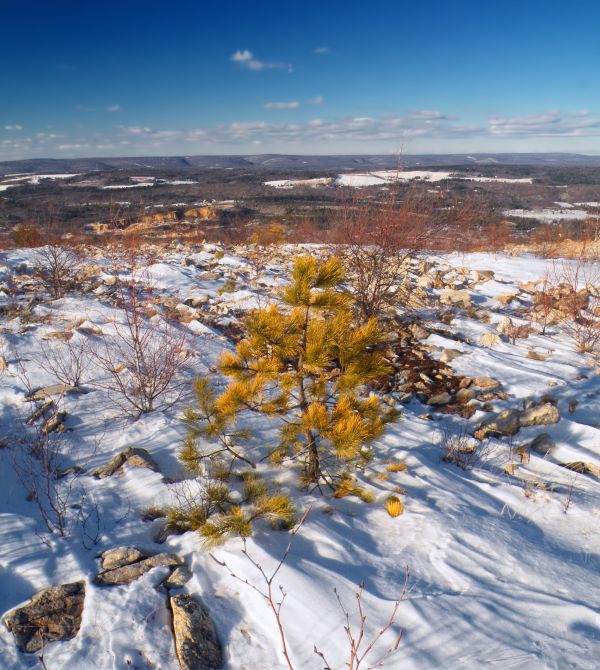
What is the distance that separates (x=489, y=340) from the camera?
589cm

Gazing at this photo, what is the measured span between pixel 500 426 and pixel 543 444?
0.37m

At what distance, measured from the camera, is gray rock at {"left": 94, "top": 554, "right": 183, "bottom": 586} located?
2.10 meters

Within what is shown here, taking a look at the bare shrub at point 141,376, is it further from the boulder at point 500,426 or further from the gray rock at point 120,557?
the boulder at point 500,426

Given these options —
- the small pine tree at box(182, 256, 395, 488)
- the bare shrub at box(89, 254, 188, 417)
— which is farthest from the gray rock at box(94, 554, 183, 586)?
the bare shrub at box(89, 254, 188, 417)

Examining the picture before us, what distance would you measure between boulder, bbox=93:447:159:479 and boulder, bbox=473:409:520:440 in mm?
2616

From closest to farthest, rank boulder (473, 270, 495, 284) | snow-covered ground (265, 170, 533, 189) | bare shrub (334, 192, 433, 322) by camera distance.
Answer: bare shrub (334, 192, 433, 322) < snow-covered ground (265, 170, 533, 189) < boulder (473, 270, 495, 284)

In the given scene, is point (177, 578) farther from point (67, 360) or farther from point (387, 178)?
point (387, 178)

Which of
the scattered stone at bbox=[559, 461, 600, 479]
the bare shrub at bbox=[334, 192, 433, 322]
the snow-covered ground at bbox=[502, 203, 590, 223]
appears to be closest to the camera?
the scattered stone at bbox=[559, 461, 600, 479]

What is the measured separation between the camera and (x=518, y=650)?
1.71 m

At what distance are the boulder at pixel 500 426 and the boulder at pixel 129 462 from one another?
262cm

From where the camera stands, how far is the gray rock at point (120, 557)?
219cm

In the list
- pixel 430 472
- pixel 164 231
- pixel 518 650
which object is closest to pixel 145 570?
pixel 518 650

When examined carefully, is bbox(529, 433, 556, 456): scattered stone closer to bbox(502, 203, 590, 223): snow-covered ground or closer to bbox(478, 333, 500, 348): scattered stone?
bbox(478, 333, 500, 348): scattered stone

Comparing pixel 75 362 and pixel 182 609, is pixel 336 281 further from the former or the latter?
pixel 75 362
